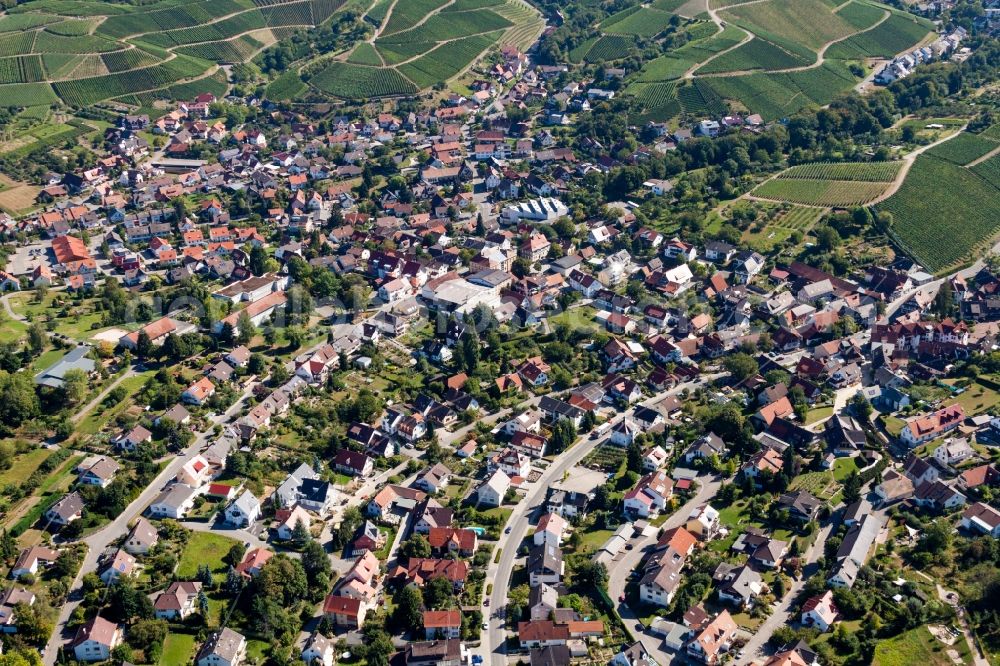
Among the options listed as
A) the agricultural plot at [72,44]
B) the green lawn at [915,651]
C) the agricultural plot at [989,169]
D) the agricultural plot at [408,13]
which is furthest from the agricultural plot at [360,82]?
the green lawn at [915,651]

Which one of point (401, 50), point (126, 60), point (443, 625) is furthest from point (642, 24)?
point (443, 625)

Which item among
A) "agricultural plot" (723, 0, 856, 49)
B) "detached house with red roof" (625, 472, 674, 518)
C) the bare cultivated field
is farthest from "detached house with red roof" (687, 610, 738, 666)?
"agricultural plot" (723, 0, 856, 49)

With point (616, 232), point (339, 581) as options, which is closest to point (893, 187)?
point (616, 232)

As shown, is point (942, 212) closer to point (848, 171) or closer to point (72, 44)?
point (848, 171)

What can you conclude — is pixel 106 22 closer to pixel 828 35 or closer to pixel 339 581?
pixel 828 35

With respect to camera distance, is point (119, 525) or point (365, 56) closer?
point (119, 525)

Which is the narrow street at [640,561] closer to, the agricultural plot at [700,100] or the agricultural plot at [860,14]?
the agricultural plot at [700,100]

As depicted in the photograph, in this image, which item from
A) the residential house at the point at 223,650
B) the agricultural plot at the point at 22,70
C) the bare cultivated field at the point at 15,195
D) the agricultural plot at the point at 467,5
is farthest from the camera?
the agricultural plot at the point at 467,5
